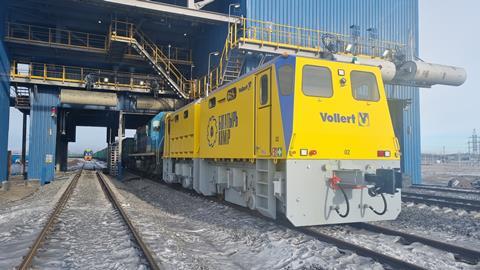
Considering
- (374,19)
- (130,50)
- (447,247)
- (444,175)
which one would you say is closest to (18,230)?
(447,247)

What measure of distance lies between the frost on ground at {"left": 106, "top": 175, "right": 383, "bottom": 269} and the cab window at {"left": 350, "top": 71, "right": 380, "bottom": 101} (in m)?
3.19

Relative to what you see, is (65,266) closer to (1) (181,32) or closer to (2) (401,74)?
(2) (401,74)

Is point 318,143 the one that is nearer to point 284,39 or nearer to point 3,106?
point 284,39

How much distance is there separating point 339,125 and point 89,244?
5.22 meters

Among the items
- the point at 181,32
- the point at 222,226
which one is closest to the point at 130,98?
the point at 181,32

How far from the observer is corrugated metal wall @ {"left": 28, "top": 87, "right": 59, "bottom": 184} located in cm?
2214

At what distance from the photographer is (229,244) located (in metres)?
6.89

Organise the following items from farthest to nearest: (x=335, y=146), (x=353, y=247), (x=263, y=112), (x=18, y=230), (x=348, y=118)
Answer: (x=18, y=230) < (x=263, y=112) < (x=348, y=118) < (x=335, y=146) < (x=353, y=247)

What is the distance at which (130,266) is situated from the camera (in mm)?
5340

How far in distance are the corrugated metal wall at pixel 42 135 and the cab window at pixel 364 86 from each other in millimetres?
20019

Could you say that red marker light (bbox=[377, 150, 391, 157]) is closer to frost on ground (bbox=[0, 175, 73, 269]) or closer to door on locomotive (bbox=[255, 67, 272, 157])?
door on locomotive (bbox=[255, 67, 272, 157])

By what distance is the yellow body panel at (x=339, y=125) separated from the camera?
7.06 m

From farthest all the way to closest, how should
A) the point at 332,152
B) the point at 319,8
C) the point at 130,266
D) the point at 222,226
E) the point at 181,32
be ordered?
the point at 181,32 < the point at 319,8 < the point at 222,226 < the point at 332,152 < the point at 130,266

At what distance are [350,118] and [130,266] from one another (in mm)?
4924
